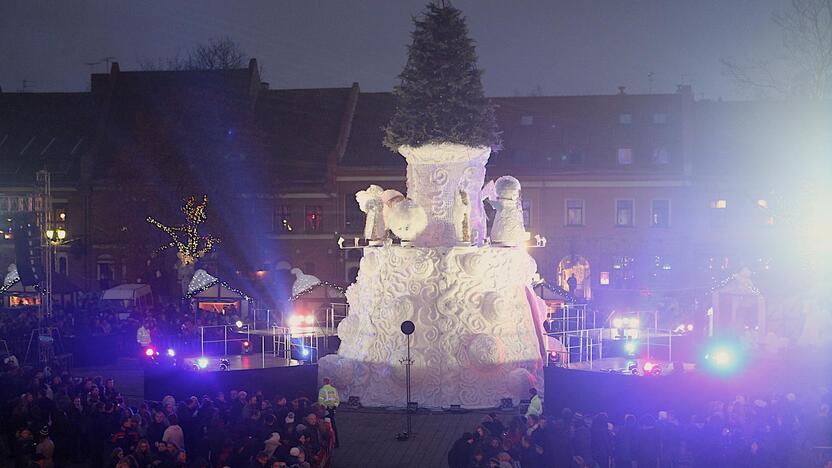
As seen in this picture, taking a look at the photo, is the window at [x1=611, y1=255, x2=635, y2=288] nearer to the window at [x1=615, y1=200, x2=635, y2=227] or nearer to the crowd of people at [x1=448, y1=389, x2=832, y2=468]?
the window at [x1=615, y1=200, x2=635, y2=227]

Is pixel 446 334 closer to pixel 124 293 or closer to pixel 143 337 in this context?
pixel 143 337

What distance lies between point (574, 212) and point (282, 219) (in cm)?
1489

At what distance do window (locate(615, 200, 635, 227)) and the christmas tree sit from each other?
1169 inches

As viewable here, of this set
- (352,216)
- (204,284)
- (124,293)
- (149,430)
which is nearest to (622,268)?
(352,216)

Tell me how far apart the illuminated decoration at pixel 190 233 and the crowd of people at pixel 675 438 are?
3371 centimetres

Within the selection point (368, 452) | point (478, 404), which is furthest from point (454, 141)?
point (368, 452)

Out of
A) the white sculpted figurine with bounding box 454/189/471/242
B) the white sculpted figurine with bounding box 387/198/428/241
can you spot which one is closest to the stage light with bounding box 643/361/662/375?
the white sculpted figurine with bounding box 454/189/471/242

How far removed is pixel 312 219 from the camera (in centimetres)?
5819

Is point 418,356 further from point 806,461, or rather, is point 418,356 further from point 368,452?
point 806,461

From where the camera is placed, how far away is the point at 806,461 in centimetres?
1934

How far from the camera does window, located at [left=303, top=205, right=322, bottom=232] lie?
2285 inches

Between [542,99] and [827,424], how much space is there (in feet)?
136

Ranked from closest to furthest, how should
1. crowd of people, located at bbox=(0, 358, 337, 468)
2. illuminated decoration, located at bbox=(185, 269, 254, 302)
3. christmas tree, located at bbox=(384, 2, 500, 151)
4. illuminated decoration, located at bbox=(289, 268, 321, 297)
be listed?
crowd of people, located at bbox=(0, 358, 337, 468), christmas tree, located at bbox=(384, 2, 500, 151), illuminated decoration, located at bbox=(185, 269, 254, 302), illuminated decoration, located at bbox=(289, 268, 321, 297)

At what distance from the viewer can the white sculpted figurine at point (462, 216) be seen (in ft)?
92.1
